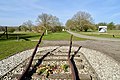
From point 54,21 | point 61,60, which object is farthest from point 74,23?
point 61,60

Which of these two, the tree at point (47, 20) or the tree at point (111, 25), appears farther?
the tree at point (111, 25)

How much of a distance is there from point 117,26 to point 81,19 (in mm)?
44136

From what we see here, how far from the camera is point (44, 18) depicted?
60875 millimetres

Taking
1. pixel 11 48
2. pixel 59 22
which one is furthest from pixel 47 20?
pixel 11 48

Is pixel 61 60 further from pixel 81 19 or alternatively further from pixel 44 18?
pixel 81 19

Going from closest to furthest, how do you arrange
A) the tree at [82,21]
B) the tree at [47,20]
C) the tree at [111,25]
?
the tree at [47,20], the tree at [82,21], the tree at [111,25]

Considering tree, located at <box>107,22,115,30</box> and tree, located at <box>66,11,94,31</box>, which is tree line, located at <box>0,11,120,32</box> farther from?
tree, located at <box>107,22,115,30</box>

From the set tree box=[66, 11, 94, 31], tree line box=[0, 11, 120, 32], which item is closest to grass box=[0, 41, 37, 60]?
tree line box=[0, 11, 120, 32]

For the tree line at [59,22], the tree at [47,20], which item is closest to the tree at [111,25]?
the tree line at [59,22]

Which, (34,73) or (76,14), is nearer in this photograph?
(34,73)

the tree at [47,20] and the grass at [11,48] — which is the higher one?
the tree at [47,20]

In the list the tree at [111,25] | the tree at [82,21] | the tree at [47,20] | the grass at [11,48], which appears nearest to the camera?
the grass at [11,48]

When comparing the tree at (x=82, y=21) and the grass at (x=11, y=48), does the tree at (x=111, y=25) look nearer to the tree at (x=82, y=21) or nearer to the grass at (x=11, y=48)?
the tree at (x=82, y=21)

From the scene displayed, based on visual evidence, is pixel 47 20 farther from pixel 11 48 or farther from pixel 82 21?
pixel 11 48
